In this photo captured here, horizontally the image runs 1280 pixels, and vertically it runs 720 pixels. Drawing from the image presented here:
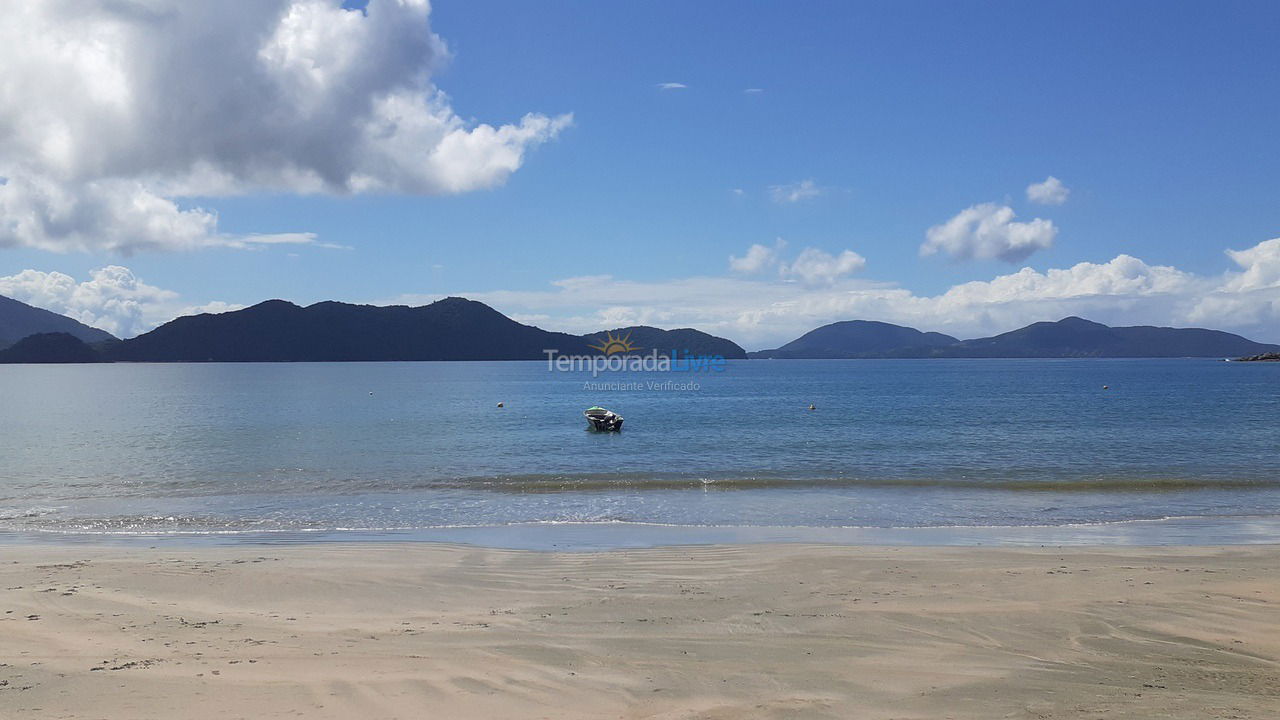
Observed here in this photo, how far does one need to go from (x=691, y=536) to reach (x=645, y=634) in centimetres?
762

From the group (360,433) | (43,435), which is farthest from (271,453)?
(43,435)

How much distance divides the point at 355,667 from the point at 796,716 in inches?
200

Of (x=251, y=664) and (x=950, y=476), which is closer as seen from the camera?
(x=251, y=664)

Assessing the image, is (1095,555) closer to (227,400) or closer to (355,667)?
(355,667)

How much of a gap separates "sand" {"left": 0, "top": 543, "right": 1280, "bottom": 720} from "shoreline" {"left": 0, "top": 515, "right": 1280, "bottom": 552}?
1463 millimetres

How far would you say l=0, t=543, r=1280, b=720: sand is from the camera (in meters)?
8.24

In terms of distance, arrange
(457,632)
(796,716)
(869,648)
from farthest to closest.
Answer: (457,632), (869,648), (796,716)

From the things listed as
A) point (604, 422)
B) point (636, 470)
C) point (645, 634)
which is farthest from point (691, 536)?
point (604, 422)

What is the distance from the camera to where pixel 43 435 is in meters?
45.5

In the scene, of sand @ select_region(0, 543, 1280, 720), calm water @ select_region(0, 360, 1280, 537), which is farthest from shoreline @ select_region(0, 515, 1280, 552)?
sand @ select_region(0, 543, 1280, 720)

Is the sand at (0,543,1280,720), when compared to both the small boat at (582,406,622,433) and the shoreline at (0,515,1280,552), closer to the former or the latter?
the shoreline at (0,515,1280,552)

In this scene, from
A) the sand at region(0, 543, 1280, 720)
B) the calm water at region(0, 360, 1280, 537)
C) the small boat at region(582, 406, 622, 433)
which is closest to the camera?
the sand at region(0, 543, 1280, 720)

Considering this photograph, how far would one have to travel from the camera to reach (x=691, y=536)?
59.1 ft

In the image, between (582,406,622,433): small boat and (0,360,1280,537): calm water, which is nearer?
(0,360,1280,537): calm water
